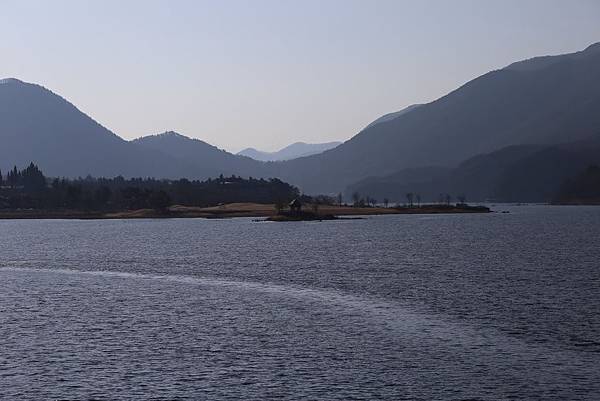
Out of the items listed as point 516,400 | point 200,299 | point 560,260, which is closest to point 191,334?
point 200,299

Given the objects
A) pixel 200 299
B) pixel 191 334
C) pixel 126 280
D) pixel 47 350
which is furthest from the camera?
pixel 126 280

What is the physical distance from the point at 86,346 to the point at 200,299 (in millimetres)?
19831

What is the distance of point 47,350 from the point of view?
42.8 m

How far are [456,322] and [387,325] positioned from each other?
4.34 metres

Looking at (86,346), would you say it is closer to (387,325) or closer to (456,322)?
(387,325)

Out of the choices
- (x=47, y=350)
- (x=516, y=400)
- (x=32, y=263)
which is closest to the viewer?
(x=516, y=400)

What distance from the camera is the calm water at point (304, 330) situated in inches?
1401

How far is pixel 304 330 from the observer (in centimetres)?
4869

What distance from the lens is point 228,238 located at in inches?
6073

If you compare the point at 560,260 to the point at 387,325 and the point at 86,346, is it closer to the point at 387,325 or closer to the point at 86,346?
the point at 387,325

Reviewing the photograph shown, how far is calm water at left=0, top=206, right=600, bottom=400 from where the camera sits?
35594mm

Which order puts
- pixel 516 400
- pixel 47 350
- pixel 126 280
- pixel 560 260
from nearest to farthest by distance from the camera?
pixel 516 400, pixel 47 350, pixel 126 280, pixel 560 260

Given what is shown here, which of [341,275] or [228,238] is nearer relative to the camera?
[341,275]

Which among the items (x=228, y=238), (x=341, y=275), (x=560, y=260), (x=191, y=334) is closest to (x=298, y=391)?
(x=191, y=334)
